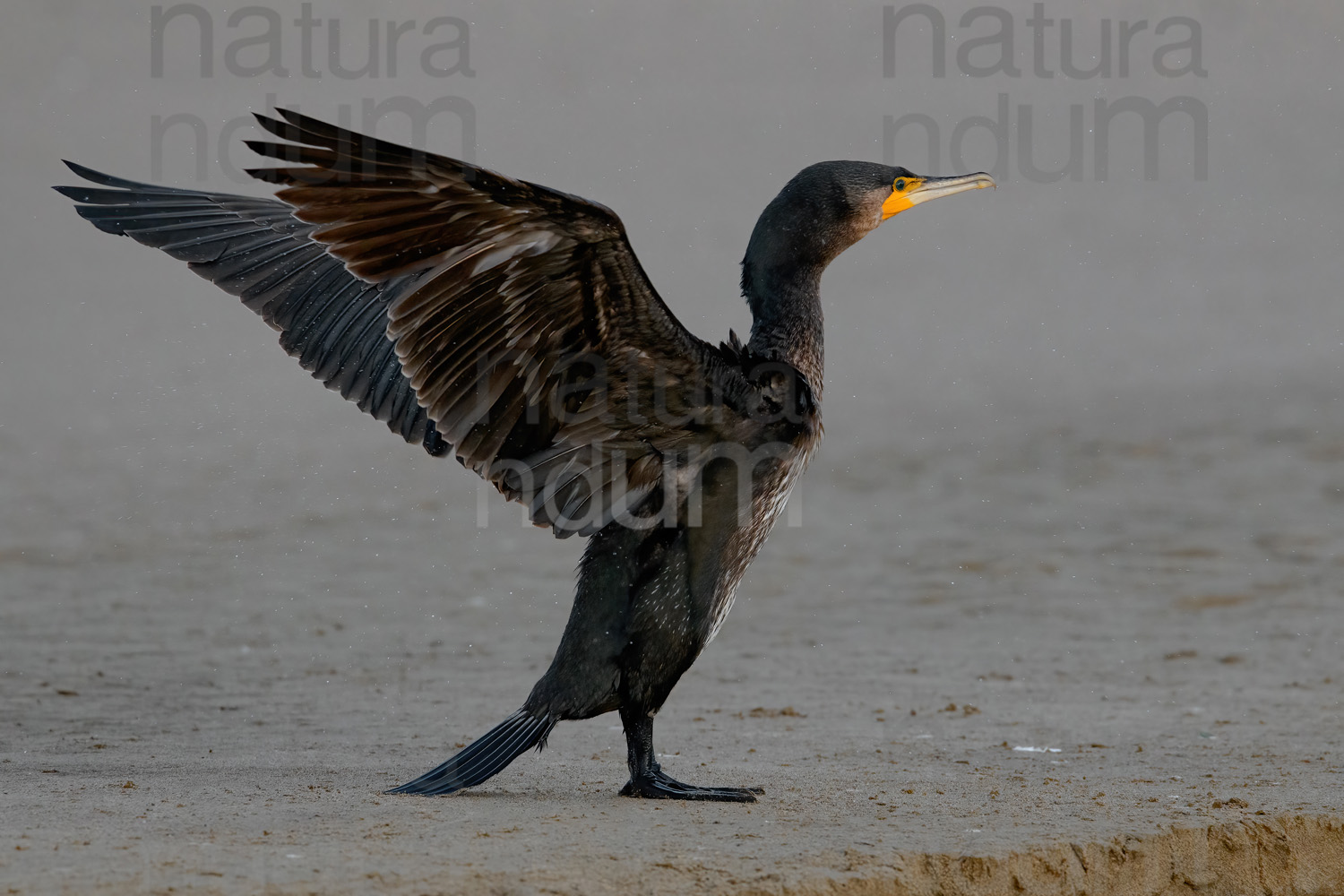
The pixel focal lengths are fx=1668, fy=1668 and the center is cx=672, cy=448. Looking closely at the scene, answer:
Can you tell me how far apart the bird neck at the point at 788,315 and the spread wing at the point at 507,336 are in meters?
0.23

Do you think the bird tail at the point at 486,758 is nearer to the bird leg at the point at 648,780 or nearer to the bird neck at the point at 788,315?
the bird leg at the point at 648,780

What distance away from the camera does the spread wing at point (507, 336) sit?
4.25 m

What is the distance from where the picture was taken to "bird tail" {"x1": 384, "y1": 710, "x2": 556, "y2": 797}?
15.8ft

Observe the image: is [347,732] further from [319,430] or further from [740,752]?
[319,430]

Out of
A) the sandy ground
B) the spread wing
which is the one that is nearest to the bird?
the spread wing

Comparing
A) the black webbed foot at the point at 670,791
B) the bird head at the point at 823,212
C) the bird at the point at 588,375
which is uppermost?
the bird head at the point at 823,212

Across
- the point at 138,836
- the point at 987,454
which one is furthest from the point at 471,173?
the point at 987,454

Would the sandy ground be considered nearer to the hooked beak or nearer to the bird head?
the bird head

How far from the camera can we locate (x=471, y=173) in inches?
166

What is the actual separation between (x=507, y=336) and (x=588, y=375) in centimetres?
27

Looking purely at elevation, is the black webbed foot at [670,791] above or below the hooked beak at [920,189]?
below

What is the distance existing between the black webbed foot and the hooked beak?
1.93m

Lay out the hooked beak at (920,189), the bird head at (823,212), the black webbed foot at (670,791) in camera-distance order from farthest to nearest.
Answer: the hooked beak at (920,189)
the bird head at (823,212)
the black webbed foot at (670,791)

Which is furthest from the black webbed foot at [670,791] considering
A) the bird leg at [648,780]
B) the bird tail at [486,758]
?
the bird tail at [486,758]
